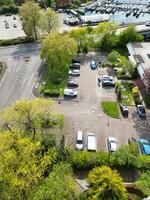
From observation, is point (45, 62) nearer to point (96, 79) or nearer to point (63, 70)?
point (63, 70)

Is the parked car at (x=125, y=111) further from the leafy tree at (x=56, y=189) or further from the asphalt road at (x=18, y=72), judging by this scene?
the leafy tree at (x=56, y=189)

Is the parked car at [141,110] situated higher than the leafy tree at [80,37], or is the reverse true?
the leafy tree at [80,37]

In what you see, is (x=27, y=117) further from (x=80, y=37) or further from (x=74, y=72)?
→ (x=80, y=37)

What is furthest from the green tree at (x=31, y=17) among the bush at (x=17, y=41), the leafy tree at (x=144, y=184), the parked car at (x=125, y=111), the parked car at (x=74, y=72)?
the leafy tree at (x=144, y=184)

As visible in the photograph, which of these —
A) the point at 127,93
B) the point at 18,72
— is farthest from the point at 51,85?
the point at 127,93

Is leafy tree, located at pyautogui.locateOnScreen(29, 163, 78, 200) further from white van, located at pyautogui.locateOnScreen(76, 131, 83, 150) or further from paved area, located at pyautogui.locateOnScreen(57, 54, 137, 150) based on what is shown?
paved area, located at pyautogui.locateOnScreen(57, 54, 137, 150)

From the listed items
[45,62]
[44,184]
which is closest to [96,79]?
[45,62]
